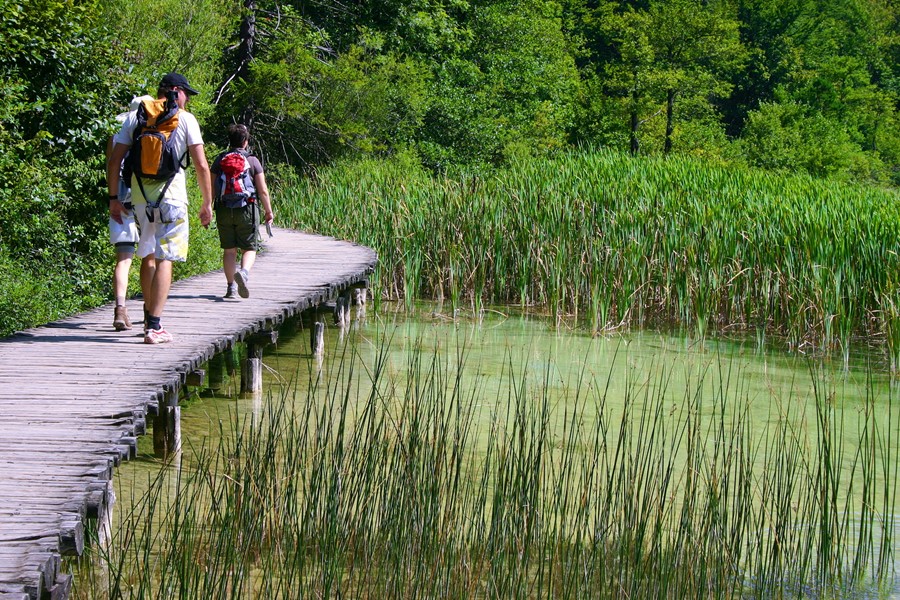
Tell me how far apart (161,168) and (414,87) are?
14467 millimetres

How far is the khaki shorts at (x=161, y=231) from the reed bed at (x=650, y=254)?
14.3 feet

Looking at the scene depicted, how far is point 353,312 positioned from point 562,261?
6.79ft

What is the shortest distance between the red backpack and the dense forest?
40.1 inches

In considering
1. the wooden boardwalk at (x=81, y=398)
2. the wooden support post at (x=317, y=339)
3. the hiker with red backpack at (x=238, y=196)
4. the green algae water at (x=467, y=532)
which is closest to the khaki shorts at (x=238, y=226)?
the hiker with red backpack at (x=238, y=196)

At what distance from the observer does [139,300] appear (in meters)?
7.18

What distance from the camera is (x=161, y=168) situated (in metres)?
5.07

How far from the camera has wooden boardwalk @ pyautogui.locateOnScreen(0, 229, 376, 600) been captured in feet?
9.70

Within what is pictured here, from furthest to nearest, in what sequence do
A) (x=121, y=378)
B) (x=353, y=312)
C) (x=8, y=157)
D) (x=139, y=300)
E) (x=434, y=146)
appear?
(x=434, y=146)
(x=353, y=312)
(x=139, y=300)
(x=8, y=157)
(x=121, y=378)

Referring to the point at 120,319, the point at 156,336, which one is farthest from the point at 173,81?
Answer: the point at 120,319

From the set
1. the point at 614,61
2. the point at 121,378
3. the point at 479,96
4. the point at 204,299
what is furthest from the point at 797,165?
the point at 121,378

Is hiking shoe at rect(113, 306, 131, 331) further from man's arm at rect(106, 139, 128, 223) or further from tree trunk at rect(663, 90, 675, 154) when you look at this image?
tree trunk at rect(663, 90, 675, 154)

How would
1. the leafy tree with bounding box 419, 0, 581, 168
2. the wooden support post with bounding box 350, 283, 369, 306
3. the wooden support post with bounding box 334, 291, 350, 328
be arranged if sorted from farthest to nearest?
the leafy tree with bounding box 419, 0, 581, 168
the wooden support post with bounding box 350, 283, 369, 306
the wooden support post with bounding box 334, 291, 350, 328

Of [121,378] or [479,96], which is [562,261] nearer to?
[121,378]

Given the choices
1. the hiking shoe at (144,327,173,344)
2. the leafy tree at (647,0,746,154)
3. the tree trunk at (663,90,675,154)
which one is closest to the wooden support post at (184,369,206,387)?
the hiking shoe at (144,327,173,344)
